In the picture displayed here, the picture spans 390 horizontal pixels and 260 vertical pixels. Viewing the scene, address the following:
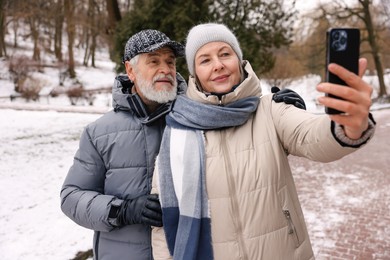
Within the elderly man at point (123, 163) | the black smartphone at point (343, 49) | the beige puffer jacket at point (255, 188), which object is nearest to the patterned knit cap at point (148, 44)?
the elderly man at point (123, 163)

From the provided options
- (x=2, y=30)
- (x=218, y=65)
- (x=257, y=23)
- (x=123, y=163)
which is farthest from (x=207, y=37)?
(x=2, y=30)

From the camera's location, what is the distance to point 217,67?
1701 millimetres

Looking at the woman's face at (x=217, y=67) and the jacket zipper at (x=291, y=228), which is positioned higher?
the woman's face at (x=217, y=67)

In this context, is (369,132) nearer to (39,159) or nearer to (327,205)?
(327,205)

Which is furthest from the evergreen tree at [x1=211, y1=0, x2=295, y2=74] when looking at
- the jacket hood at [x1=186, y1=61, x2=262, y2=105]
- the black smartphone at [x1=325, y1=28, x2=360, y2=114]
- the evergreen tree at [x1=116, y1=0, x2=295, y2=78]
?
the black smartphone at [x1=325, y1=28, x2=360, y2=114]

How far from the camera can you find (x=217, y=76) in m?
1.71

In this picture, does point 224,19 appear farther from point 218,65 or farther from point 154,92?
point 218,65

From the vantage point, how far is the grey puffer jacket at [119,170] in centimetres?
195

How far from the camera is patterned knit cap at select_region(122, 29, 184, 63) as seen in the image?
2.04 meters

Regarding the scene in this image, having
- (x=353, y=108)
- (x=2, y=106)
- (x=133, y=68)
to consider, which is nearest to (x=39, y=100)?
(x=2, y=106)

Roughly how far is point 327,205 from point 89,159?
527 centimetres

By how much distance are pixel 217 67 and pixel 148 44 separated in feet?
1.83

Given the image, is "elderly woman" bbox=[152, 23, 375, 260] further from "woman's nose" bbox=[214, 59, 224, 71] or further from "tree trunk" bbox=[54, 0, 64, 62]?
"tree trunk" bbox=[54, 0, 64, 62]

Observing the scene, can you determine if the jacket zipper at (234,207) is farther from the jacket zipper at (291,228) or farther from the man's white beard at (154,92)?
the man's white beard at (154,92)
